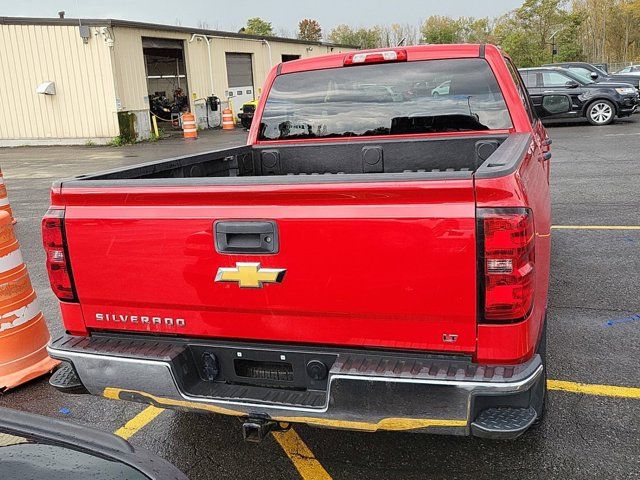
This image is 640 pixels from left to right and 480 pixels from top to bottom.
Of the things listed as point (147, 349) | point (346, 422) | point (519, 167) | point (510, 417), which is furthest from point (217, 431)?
point (519, 167)

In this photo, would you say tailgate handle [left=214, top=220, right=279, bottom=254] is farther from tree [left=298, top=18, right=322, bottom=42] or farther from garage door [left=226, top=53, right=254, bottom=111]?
tree [left=298, top=18, right=322, bottom=42]

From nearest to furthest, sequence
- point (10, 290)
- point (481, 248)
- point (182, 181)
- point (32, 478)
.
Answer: point (32, 478), point (481, 248), point (182, 181), point (10, 290)

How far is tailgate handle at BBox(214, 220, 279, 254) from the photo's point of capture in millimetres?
2588

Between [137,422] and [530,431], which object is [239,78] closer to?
[137,422]

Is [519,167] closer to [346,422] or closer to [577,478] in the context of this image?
[346,422]

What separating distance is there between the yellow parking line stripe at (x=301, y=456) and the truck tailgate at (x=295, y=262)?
0.83m

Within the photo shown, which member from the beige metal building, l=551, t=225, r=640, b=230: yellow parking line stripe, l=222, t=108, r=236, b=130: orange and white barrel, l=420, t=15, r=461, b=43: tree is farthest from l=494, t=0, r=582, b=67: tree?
l=551, t=225, r=640, b=230: yellow parking line stripe

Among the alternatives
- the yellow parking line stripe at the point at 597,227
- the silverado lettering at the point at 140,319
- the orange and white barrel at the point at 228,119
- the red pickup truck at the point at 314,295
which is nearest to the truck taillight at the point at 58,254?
the red pickup truck at the point at 314,295

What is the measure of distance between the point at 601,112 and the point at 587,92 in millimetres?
801

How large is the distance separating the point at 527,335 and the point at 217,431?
193 cm

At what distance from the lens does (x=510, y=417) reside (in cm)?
245

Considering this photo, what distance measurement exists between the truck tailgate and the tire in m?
19.1

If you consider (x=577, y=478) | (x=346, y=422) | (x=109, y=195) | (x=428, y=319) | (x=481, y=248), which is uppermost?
(x=109, y=195)

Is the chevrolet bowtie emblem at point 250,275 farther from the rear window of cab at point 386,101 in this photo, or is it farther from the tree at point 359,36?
the tree at point 359,36
